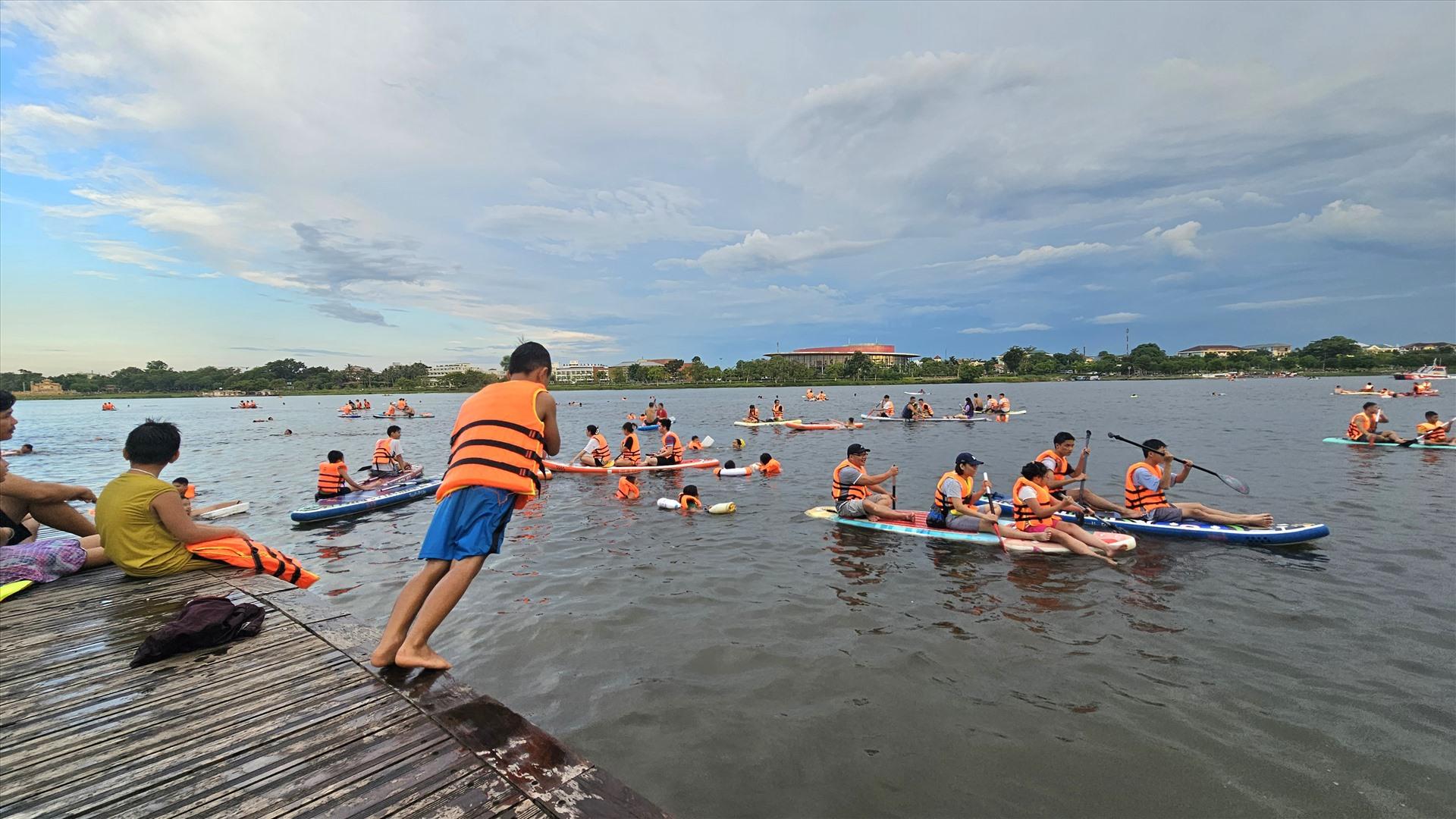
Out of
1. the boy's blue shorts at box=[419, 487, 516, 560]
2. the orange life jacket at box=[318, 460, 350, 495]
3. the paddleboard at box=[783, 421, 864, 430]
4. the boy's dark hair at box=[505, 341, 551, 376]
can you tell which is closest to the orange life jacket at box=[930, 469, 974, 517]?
the boy's dark hair at box=[505, 341, 551, 376]

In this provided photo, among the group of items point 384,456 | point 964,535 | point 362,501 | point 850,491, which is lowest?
point 964,535

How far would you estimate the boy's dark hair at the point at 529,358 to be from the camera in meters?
4.86

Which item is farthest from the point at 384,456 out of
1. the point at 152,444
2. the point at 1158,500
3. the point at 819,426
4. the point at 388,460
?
the point at 819,426

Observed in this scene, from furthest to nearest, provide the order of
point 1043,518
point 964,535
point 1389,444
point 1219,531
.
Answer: point 1389,444
point 964,535
point 1219,531
point 1043,518

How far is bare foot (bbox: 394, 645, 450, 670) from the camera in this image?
14.3ft

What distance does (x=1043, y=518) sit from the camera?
11141mm

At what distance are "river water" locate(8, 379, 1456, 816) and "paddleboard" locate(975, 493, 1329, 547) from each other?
30 centimetres

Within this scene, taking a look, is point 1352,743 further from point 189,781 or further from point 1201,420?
point 1201,420

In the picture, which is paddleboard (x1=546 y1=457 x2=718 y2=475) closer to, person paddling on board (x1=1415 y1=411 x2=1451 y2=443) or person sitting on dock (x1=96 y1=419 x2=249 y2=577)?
person sitting on dock (x1=96 y1=419 x2=249 y2=577)

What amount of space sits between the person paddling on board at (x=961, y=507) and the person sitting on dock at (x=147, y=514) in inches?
447

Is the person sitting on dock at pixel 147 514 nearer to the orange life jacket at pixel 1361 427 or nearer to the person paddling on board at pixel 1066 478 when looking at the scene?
the person paddling on board at pixel 1066 478

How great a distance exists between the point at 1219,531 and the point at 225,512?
872 inches

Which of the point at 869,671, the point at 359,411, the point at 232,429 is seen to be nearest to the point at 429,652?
the point at 869,671

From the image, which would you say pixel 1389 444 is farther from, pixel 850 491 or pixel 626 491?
pixel 626 491
